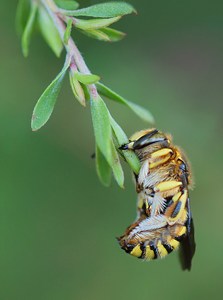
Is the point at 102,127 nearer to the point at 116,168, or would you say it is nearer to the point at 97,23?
the point at 116,168

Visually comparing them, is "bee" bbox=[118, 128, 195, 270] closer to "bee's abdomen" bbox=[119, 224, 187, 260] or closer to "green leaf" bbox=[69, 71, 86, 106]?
"bee's abdomen" bbox=[119, 224, 187, 260]

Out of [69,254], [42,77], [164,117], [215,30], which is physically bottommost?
[69,254]

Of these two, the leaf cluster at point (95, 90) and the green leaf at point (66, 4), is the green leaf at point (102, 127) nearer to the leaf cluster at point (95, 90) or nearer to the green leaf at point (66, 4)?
the leaf cluster at point (95, 90)

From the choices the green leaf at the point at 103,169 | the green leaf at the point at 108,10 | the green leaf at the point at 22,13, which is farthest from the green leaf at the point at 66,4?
the green leaf at the point at 103,169

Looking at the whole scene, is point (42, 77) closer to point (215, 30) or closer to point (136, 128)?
point (136, 128)

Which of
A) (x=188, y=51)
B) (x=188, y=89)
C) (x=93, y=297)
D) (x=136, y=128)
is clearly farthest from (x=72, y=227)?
(x=188, y=51)
